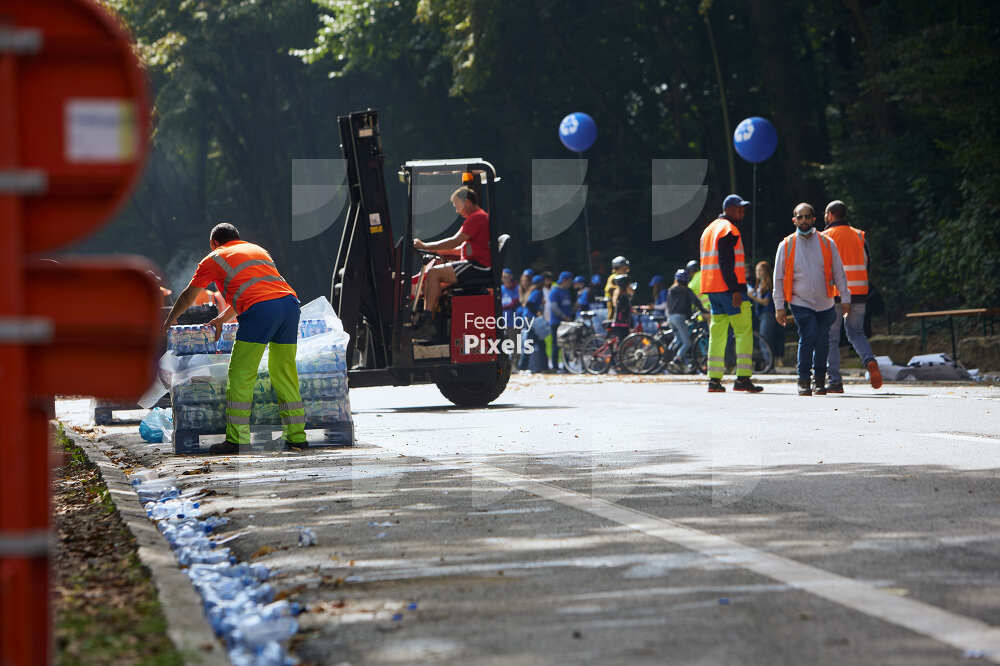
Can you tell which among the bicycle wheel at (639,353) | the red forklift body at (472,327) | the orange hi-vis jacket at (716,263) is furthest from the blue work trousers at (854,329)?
the bicycle wheel at (639,353)

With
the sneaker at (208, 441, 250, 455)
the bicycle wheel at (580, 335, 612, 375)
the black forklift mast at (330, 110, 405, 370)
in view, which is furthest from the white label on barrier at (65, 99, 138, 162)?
the bicycle wheel at (580, 335, 612, 375)

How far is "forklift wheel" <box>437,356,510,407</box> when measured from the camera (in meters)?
17.1

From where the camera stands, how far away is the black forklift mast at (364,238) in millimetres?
16016

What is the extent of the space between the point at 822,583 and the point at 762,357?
18616 millimetres

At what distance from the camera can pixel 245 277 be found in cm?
1135

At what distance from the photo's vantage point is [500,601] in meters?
5.13

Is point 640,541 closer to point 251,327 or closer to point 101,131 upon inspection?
point 101,131

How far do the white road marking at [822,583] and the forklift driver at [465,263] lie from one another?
8.95 m

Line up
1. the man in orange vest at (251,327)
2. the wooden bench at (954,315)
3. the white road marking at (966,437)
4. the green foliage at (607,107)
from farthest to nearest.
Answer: the green foliage at (607,107) < the wooden bench at (954,315) < the man in orange vest at (251,327) < the white road marking at (966,437)

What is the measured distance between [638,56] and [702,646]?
32.9 meters

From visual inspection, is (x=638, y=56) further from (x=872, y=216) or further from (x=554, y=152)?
(x=872, y=216)

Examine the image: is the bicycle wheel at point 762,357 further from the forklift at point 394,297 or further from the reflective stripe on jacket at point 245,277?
the reflective stripe on jacket at point 245,277

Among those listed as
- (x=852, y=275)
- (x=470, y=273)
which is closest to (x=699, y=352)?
(x=852, y=275)

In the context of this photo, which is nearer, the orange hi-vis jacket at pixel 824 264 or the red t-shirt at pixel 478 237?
the red t-shirt at pixel 478 237
